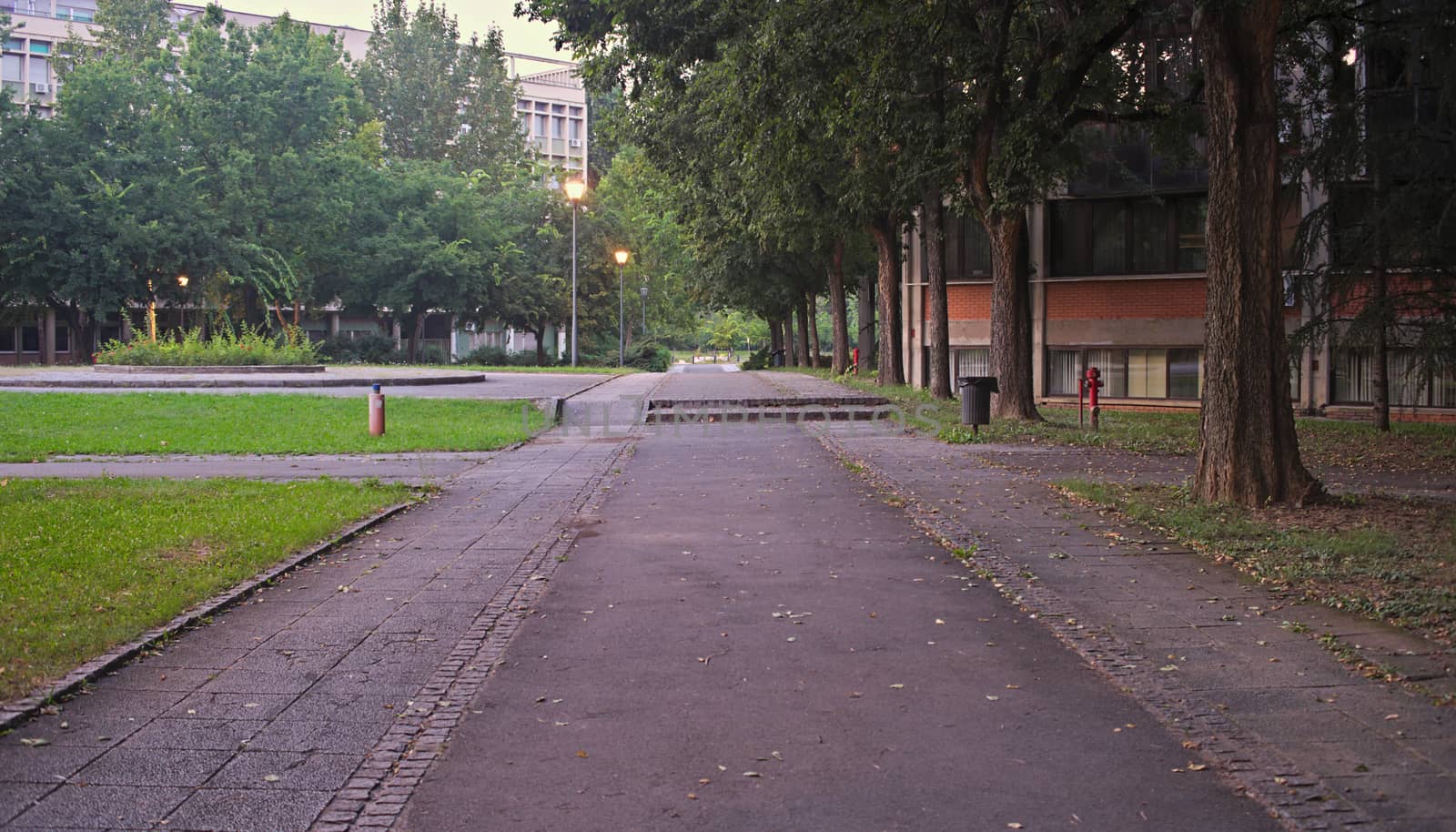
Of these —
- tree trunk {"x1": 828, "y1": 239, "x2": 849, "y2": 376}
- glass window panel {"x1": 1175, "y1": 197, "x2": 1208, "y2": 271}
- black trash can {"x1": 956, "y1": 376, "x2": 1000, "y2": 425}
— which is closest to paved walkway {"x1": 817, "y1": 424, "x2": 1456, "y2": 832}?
black trash can {"x1": 956, "y1": 376, "x2": 1000, "y2": 425}

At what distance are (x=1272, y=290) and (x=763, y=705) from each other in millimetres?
8364

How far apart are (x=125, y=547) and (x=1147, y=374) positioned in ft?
98.6

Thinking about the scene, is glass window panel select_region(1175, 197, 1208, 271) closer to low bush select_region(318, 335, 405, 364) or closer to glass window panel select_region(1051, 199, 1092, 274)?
glass window panel select_region(1051, 199, 1092, 274)

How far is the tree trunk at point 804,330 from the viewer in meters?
56.8

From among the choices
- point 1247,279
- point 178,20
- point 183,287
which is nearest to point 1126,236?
point 1247,279

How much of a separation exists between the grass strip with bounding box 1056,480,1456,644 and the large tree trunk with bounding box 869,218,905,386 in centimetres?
2190

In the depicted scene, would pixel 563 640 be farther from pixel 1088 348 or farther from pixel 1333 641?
pixel 1088 348

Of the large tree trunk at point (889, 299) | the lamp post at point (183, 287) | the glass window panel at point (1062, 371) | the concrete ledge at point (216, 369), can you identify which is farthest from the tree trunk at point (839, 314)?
the lamp post at point (183, 287)

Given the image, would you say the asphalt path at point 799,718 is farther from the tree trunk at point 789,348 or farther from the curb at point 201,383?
the tree trunk at point 789,348

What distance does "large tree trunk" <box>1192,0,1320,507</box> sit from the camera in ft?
39.7

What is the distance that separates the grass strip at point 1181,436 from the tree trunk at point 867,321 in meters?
24.2

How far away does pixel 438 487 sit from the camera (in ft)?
47.3

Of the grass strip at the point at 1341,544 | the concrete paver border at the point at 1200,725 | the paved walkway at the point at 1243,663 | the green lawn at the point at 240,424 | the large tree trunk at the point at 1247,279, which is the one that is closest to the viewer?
the concrete paver border at the point at 1200,725

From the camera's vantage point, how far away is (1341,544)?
971 centimetres
